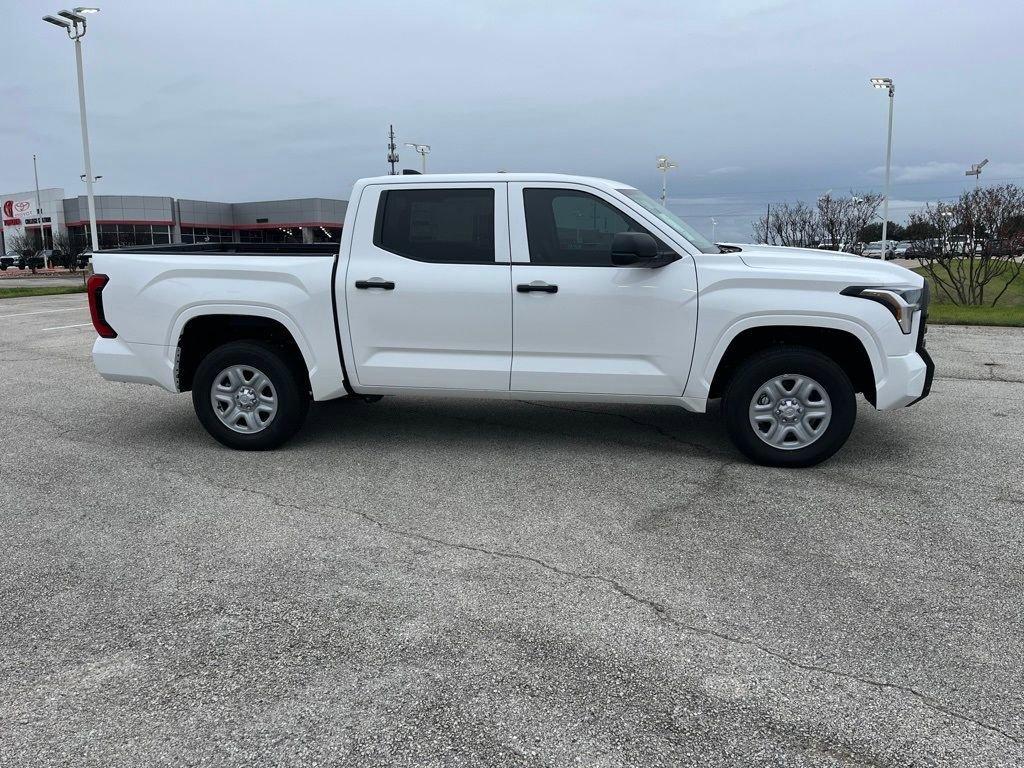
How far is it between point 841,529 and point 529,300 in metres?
2.36

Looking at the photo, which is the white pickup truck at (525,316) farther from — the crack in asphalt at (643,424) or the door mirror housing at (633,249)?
the crack in asphalt at (643,424)

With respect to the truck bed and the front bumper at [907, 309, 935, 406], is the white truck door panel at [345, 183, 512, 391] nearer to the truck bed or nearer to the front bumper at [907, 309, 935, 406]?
the truck bed

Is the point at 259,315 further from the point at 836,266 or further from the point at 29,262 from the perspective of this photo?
the point at 29,262

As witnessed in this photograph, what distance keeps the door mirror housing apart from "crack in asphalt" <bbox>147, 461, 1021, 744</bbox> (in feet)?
6.70

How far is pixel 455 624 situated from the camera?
11.1 feet

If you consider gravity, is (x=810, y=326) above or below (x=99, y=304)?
below

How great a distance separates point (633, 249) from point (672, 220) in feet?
2.79

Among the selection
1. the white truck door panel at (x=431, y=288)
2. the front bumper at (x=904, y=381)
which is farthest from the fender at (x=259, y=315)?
the front bumper at (x=904, y=381)

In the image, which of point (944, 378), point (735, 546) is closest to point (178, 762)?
point (735, 546)

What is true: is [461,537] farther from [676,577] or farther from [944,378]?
[944,378]

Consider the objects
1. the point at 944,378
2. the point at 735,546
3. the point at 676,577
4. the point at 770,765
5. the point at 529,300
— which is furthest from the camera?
the point at 944,378

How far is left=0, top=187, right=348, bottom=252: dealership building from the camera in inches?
2498

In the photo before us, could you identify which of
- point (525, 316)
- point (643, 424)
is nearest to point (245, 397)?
point (525, 316)

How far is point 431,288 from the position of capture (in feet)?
18.0
